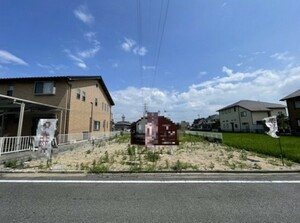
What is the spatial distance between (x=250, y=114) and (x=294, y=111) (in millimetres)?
10935

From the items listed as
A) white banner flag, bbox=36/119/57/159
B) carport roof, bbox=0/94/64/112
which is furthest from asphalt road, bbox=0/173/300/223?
carport roof, bbox=0/94/64/112

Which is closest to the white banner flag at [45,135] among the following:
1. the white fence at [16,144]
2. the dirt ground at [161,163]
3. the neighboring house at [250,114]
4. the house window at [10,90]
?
the dirt ground at [161,163]

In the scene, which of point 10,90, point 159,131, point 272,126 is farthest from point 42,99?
point 272,126

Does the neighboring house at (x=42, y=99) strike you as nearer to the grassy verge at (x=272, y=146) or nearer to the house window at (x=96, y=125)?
the house window at (x=96, y=125)

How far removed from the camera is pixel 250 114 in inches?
1537

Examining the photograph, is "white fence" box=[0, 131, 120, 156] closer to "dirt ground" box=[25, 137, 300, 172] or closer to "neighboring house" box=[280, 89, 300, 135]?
"dirt ground" box=[25, 137, 300, 172]

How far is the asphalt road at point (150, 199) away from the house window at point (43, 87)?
32.8 feet

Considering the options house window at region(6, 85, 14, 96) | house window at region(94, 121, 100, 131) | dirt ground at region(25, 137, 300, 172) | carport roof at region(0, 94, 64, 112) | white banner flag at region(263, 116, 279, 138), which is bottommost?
dirt ground at region(25, 137, 300, 172)

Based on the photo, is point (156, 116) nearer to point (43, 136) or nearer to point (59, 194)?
point (43, 136)

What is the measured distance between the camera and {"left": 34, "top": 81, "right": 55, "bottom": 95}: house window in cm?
1452

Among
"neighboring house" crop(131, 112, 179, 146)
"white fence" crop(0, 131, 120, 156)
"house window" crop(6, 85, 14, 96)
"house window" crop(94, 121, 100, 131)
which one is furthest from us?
"house window" crop(94, 121, 100, 131)

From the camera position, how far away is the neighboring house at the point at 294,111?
27.3m

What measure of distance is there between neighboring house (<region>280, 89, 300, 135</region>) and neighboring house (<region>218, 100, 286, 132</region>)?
8205 millimetres

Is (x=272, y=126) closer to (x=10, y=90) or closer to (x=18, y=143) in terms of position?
(x=18, y=143)
